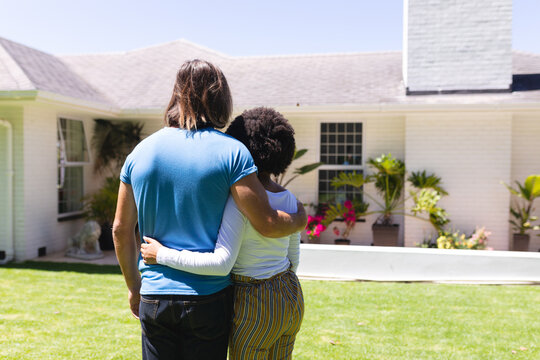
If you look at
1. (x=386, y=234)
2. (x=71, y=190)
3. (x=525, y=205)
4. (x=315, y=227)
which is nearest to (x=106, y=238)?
(x=71, y=190)

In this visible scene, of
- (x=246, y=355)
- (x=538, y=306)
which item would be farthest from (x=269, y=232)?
(x=538, y=306)

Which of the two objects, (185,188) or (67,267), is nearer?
(185,188)

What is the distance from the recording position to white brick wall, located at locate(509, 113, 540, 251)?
378 inches

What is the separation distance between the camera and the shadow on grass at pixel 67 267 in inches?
311

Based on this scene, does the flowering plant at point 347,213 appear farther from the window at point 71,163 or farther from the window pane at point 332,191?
the window at point 71,163

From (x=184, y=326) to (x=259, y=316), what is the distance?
32 cm

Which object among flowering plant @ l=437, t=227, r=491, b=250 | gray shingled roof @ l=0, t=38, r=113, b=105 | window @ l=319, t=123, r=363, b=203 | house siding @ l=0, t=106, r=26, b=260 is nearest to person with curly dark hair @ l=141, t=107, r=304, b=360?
flowering plant @ l=437, t=227, r=491, b=250

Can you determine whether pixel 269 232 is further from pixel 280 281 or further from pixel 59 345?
pixel 59 345

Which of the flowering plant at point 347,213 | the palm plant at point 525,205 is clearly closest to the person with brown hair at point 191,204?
the flowering plant at point 347,213

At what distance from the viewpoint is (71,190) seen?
34.3ft

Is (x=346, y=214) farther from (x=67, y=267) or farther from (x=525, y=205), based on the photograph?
(x=67, y=267)

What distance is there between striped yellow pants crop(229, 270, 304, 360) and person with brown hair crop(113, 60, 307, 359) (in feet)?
0.20

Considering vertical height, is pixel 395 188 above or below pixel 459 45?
below

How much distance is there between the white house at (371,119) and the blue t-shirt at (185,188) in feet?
21.9
